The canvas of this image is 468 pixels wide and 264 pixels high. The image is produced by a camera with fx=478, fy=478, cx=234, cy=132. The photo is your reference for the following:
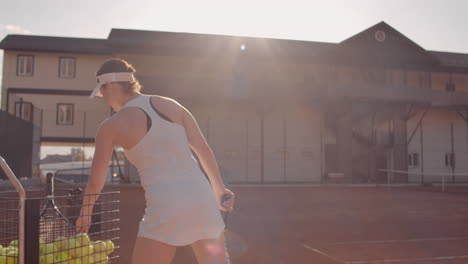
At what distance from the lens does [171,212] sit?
7.64ft

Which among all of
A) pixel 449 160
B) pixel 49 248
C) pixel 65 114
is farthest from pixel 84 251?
pixel 449 160

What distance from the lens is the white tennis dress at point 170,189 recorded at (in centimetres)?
234

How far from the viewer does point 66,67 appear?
33.8 meters

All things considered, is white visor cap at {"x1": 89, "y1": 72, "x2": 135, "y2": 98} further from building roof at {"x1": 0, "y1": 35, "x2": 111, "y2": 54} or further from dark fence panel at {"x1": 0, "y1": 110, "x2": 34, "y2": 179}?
building roof at {"x1": 0, "y1": 35, "x2": 111, "y2": 54}

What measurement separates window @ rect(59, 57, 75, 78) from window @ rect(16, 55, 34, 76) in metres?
1.92

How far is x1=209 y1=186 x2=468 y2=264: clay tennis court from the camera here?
22.9ft

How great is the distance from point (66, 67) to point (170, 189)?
33.8m

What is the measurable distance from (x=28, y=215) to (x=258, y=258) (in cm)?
520

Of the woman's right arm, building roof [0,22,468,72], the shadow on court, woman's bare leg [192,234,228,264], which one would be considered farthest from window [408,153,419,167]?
woman's bare leg [192,234,228,264]

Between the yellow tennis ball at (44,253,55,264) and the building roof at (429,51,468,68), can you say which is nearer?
the yellow tennis ball at (44,253,55,264)

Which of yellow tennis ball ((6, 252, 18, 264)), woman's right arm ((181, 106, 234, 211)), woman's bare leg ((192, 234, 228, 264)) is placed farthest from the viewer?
woman's right arm ((181, 106, 234, 211))

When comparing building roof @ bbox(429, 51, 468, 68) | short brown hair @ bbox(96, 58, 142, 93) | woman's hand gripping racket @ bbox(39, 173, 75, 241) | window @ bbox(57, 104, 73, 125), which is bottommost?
woman's hand gripping racket @ bbox(39, 173, 75, 241)

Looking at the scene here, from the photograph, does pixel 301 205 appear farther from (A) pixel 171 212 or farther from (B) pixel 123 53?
(B) pixel 123 53

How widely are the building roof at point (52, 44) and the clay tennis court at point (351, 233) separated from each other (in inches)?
881
